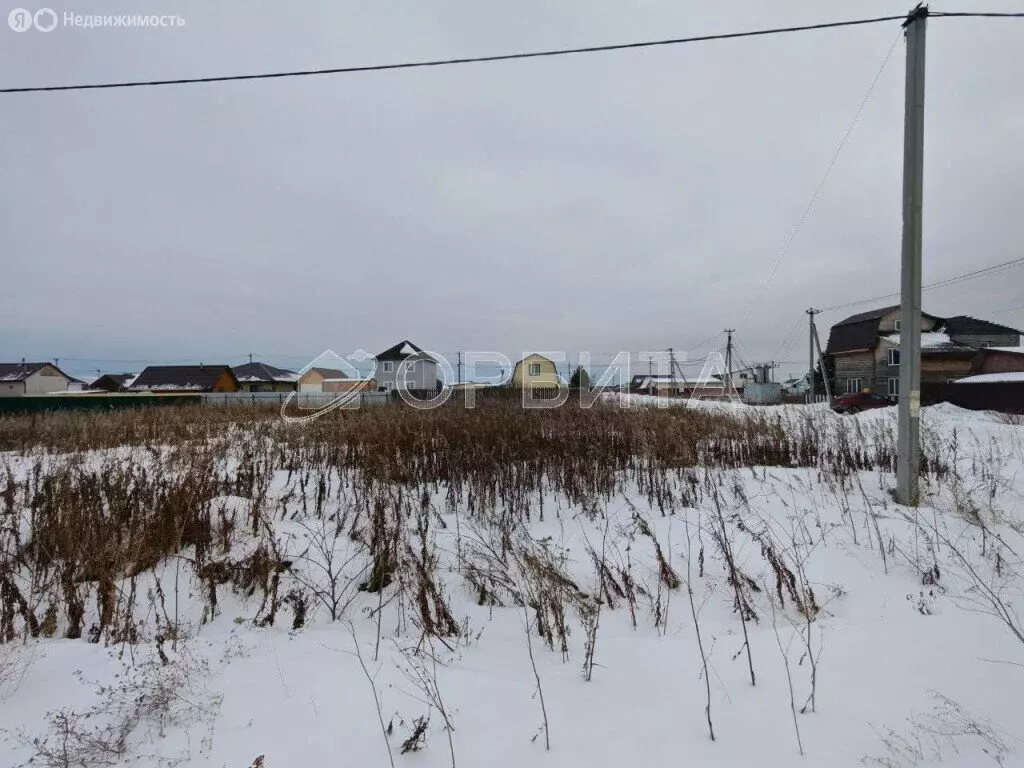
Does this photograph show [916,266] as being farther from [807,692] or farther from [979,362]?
[979,362]

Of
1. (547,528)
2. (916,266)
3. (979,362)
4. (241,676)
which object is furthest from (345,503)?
(979,362)

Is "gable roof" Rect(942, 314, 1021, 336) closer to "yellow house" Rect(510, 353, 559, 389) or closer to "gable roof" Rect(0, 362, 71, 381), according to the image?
"yellow house" Rect(510, 353, 559, 389)

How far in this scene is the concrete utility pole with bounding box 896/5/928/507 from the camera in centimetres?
417

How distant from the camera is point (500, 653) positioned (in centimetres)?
229

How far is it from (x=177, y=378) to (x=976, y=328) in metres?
59.5

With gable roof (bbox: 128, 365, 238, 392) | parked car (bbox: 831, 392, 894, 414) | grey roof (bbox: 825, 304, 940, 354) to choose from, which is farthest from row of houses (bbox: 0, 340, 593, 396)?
grey roof (bbox: 825, 304, 940, 354)

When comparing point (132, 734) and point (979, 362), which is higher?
point (979, 362)

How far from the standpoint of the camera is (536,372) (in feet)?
86.4

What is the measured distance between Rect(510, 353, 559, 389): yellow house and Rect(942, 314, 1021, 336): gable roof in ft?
85.4

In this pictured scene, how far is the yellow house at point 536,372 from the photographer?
960 inches

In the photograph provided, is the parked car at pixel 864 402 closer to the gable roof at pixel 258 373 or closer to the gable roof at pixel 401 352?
the gable roof at pixel 401 352

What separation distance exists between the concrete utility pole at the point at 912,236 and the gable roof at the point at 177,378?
4370cm

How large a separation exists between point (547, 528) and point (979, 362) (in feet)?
104

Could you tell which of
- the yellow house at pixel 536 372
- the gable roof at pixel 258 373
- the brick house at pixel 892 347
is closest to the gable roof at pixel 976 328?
the brick house at pixel 892 347
